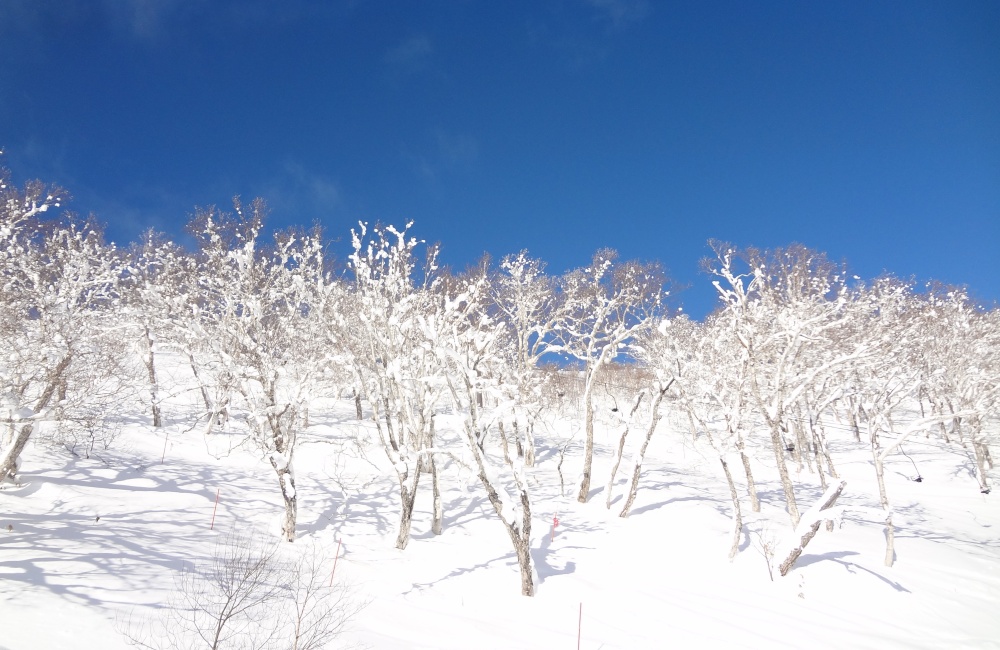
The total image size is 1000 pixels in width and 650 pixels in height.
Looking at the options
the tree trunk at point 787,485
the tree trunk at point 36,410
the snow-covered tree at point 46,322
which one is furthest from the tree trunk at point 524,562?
the tree trunk at point 36,410

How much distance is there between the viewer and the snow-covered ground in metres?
8.81

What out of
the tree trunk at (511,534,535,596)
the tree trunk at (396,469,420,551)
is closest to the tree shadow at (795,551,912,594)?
the tree trunk at (511,534,535,596)

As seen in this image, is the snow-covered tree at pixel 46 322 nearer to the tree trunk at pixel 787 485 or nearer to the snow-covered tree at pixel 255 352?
the snow-covered tree at pixel 255 352

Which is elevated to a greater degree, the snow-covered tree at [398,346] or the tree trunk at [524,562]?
the snow-covered tree at [398,346]

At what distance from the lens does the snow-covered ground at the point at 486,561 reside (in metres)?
8.81

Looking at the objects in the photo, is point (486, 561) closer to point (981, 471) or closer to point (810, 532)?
point (810, 532)

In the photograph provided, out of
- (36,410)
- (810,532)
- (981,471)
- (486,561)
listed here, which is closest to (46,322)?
(36,410)

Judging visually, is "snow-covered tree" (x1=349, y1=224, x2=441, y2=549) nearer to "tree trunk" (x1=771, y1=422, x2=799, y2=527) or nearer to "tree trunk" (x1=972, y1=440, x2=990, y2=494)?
"tree trunk" (x1=771, y1=422, x2=799, y2=527)

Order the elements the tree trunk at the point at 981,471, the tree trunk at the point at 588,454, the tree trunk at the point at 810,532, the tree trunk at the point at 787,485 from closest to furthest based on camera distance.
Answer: the tree trunk at the point at 810,532
the tree trunk at the point at 787,485
the tree trunk at the point at 588,454
the tree trunk at the point at 981,471

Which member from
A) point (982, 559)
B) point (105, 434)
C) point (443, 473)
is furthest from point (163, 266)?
point (982, 559)

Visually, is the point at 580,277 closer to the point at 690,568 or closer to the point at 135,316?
the point at 690,568

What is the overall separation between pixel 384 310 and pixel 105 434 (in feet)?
44.3

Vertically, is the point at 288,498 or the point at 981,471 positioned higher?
the point at 981,471

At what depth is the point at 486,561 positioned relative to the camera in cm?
1321
